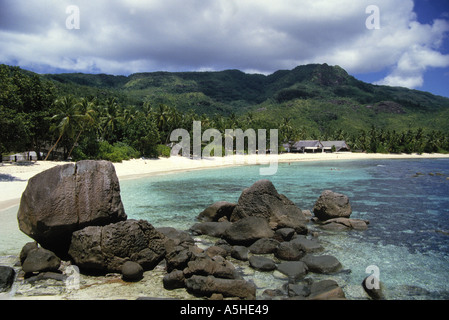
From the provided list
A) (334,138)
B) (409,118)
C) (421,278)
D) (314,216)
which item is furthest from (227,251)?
(409,118)

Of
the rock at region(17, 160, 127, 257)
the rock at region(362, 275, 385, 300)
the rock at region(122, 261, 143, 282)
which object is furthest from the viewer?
the rock at region(17, 160, 127, 257)

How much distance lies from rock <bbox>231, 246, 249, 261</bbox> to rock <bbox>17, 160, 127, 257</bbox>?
4304 mm

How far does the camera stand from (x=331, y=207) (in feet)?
55.1

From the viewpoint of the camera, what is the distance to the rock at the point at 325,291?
742 cm

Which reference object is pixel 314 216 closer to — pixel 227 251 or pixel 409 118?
pixel 227 251

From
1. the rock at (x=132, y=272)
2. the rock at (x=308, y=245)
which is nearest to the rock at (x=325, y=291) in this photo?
the rock at (x=308, y=245)

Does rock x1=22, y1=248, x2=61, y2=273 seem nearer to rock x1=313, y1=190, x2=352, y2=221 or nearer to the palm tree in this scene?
rock x1=313, y1=190, x2=352, y2=221

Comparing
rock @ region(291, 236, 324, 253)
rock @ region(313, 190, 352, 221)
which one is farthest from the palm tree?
rock @ region(291, 236, 324, 253)

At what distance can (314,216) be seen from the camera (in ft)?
59.0

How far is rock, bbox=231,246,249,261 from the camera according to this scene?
11031 mm

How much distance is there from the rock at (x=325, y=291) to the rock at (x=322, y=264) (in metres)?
1.54

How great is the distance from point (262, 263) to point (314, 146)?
295ft

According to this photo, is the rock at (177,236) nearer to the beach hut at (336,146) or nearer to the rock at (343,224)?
the rock at (343,224)

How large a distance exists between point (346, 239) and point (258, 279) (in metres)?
6.15
